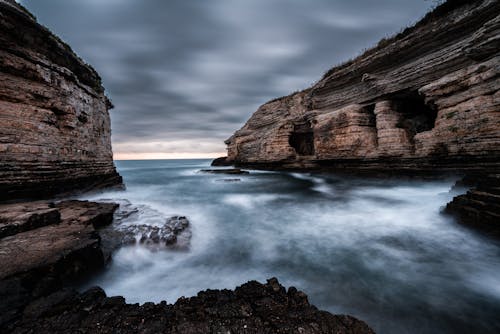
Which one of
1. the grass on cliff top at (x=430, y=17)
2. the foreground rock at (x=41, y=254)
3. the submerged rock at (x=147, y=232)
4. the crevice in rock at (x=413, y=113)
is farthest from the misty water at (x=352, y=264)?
the grass on cliff top at (x=430, y=17)

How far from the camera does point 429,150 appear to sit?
30.4ft

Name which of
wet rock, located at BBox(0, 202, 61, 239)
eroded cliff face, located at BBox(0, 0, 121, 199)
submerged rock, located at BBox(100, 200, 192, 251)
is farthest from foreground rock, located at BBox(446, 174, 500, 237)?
eroded cliff face, located at BBox(0, 0, 121, 199)

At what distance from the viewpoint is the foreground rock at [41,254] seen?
233 cm

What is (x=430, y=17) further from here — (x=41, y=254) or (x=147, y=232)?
(x=41, y=254)

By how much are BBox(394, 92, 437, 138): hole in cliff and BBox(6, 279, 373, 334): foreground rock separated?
1267cm

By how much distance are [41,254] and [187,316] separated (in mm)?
2556

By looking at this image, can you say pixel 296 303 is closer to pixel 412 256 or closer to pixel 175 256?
pixel 175 256

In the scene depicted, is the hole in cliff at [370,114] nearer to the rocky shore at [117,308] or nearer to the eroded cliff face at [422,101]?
the eroded cliff face at [422,101]

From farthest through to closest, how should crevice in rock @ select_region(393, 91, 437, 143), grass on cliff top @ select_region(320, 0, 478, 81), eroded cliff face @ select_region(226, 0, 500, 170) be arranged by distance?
crevice in rock @ select_region(393, 91, 437, 143) → grass on cliff top @ select_region(320, 0, 478, 81) → eroded cliff face @ select_region(226, 0, 500, 170)

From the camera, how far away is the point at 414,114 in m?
12.1

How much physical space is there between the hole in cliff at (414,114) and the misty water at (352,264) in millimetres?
5548

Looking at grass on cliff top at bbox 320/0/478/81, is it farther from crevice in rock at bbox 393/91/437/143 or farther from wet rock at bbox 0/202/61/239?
wet rock at bbox 0/202/61/239

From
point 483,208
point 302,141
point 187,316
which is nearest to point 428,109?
point 483,208

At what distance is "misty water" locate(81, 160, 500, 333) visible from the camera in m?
2.85
